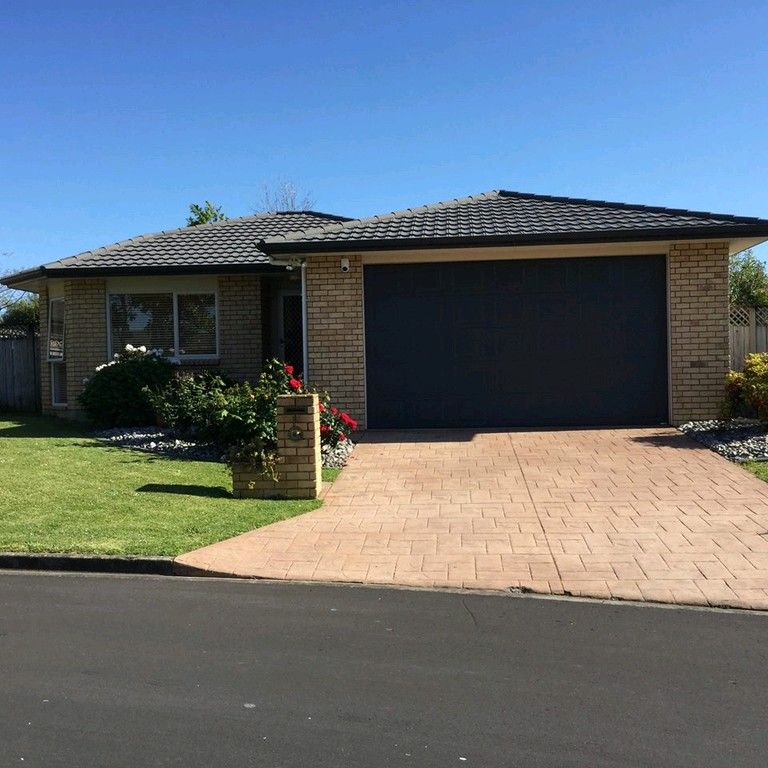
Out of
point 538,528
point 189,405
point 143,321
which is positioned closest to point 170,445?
point 189,405

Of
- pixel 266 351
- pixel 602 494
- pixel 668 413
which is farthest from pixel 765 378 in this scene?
pixel 266 351

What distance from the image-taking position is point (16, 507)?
29.0 ft

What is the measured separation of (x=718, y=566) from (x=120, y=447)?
8858 millimetres

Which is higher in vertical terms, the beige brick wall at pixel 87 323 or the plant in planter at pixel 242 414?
the beige brick wall at pixel 87 323

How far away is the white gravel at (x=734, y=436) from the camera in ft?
37.6

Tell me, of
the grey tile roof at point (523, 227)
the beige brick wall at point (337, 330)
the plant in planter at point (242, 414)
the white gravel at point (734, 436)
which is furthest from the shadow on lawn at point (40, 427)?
the white gravel at point (734, 436)

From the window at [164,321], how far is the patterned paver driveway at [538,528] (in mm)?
6076

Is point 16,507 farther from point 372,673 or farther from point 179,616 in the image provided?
point 372,673

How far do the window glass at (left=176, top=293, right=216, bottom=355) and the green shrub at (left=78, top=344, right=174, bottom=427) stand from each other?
1.91 m

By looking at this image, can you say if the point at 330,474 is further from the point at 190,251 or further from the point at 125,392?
the point at 190,251

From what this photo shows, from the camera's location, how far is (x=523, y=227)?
548 inches

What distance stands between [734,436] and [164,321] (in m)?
10.5

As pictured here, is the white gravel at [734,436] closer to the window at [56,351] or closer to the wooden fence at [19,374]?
the window at [56,351]

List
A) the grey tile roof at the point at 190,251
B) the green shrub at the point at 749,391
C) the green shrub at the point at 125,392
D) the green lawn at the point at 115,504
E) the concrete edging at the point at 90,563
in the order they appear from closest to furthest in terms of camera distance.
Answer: the concrete edging at the point at 90,563
the green lawn at the point at 115,504
the green shrub at the point at 749,391
the green shrub at the point at 125,392
the grey tile roof at the point at 190,251
